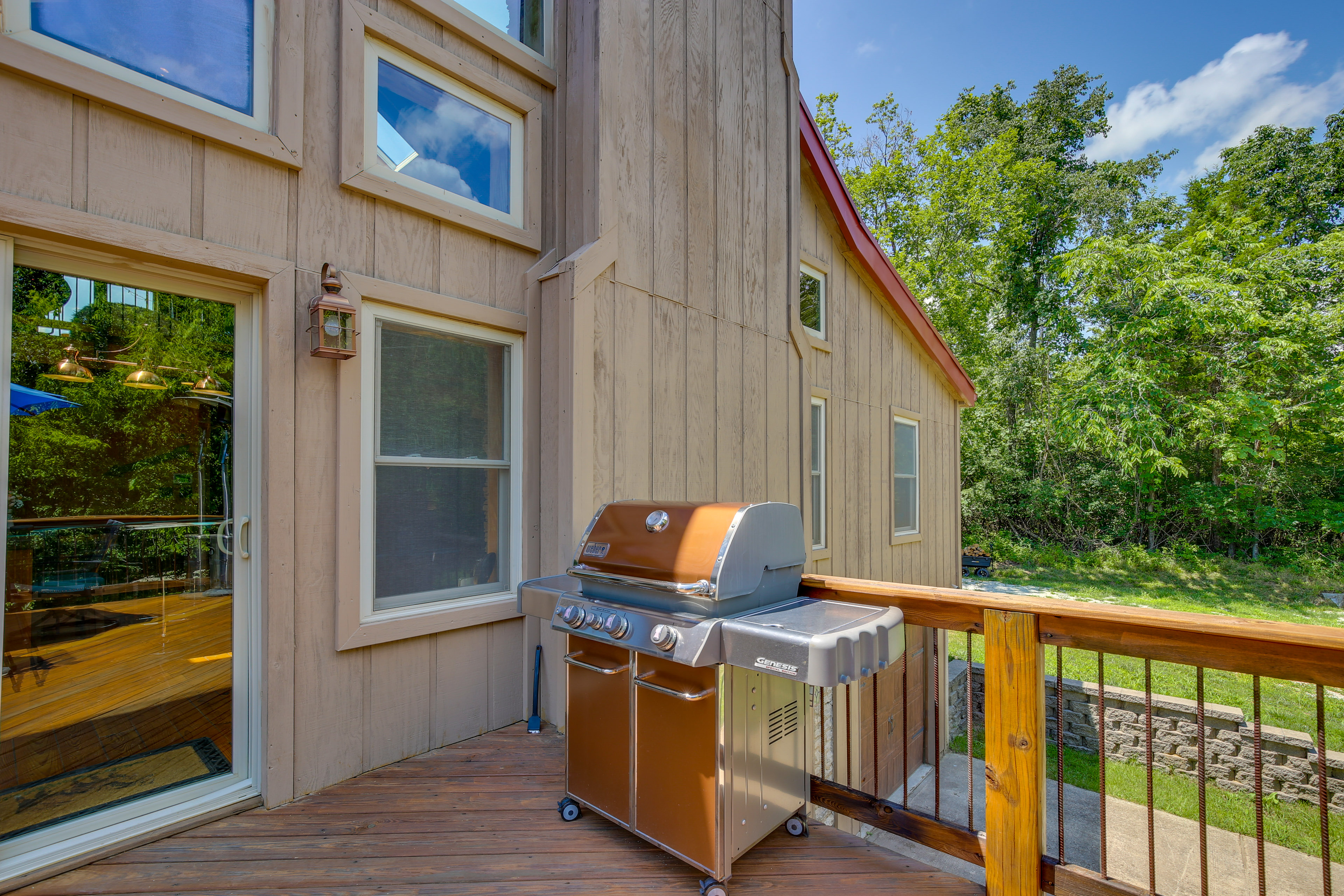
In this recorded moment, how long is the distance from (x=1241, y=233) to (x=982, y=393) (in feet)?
18.5

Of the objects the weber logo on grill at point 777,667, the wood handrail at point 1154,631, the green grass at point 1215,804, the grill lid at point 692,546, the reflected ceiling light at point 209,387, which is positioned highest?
the reflected ceiling light at point 209,387

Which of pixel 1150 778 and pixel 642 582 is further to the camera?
pixel 642 582

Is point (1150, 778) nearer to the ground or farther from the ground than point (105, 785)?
farther from the ground

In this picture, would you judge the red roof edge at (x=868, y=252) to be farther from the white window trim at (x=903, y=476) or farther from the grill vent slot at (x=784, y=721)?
the grill vent slot at (x=784, y=721)

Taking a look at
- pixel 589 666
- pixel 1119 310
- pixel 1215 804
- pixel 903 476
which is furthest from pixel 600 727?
pixel 1119 310

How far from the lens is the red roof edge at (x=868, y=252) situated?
5.27 m

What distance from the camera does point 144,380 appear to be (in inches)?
118

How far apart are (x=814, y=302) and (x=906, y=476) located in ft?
8.82

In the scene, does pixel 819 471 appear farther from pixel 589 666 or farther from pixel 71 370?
pixel 71 370

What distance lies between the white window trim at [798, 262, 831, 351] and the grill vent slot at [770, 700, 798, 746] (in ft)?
13.5

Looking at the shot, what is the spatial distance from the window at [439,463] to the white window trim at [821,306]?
3419mm

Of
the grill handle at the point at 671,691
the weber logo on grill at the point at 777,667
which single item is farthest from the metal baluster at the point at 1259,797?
the grill handle at the point at 671,691

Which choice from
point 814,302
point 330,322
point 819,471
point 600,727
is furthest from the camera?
point 814,302

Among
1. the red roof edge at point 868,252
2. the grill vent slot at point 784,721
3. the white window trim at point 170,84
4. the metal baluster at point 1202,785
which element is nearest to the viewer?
the metal baluster at point 1202,785
